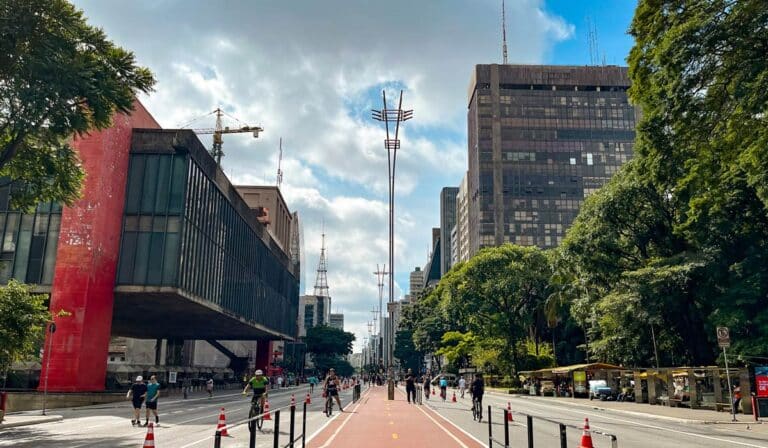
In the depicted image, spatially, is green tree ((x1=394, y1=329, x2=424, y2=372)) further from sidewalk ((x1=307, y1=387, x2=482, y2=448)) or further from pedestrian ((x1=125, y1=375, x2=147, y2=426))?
pedestrian ((x1=125, y1=375, x2=147, y2=426))

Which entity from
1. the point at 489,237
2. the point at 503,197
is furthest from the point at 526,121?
the point at 489,237

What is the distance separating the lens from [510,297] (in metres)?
66.1

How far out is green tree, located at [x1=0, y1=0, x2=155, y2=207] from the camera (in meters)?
19.8

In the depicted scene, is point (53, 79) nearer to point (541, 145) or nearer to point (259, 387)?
point (259, 387)

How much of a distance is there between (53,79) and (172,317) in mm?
38411

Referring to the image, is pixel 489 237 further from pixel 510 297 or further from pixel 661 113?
pixel 661 113

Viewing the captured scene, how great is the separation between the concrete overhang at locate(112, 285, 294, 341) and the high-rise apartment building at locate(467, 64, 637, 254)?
181ft

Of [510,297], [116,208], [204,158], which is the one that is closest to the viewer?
[116,208]

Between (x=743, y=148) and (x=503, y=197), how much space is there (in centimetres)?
9778

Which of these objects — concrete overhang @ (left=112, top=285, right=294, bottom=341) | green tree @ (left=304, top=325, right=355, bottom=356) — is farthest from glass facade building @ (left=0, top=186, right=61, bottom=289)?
green tree @ (left=304, top=325, right=355, bottom=356)

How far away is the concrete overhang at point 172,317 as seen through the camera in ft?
136

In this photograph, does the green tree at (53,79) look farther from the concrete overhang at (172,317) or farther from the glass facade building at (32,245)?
the concrete overhang at (172,317)

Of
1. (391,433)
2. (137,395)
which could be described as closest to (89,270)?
(137,395)

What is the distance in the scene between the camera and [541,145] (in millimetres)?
A: 120938
